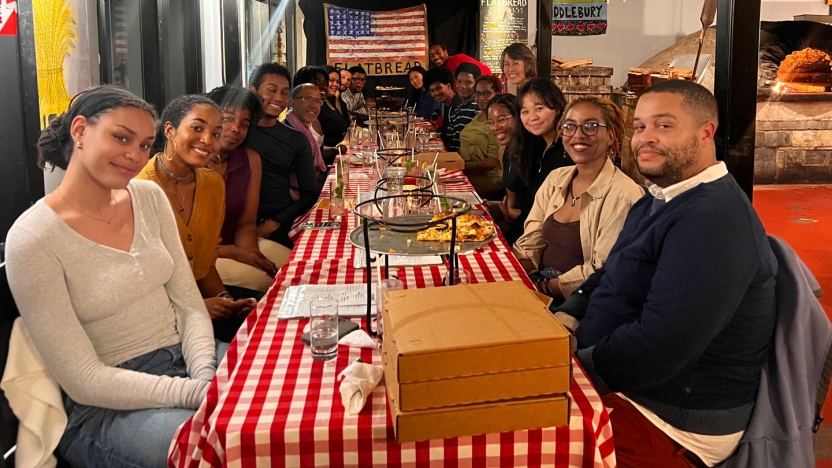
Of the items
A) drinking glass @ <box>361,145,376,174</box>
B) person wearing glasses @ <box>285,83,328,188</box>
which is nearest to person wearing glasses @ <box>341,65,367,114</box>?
person wearing glasses @ <box>285,83,328,188</box>

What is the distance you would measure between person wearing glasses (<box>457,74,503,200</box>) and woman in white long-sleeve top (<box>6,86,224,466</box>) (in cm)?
315

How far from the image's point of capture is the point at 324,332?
1598mm

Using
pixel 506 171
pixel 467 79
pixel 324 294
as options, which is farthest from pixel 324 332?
pixel 467 79

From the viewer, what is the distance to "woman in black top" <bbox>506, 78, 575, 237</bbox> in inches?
133

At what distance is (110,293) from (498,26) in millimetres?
9097

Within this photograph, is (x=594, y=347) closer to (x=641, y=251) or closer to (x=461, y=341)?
(x=641, y=251)

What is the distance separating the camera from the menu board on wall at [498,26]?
999cm

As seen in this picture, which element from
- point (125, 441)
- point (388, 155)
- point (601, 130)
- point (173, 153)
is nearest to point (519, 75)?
point (388, 155)

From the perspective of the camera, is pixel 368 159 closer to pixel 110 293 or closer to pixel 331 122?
pixel 331 122

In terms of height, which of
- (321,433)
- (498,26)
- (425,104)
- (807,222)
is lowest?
(807,222)

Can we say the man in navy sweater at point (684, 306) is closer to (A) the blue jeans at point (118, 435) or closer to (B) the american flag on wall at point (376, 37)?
(A) the blue jeans at point (118, 435)

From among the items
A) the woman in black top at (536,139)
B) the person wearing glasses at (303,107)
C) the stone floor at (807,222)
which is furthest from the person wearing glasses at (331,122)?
the stone floor at (807,222)

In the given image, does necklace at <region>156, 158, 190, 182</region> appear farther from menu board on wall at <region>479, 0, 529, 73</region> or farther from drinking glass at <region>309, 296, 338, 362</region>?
menu board on wall at <region>479, 0, 529, 73</region>

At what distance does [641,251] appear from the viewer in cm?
175
